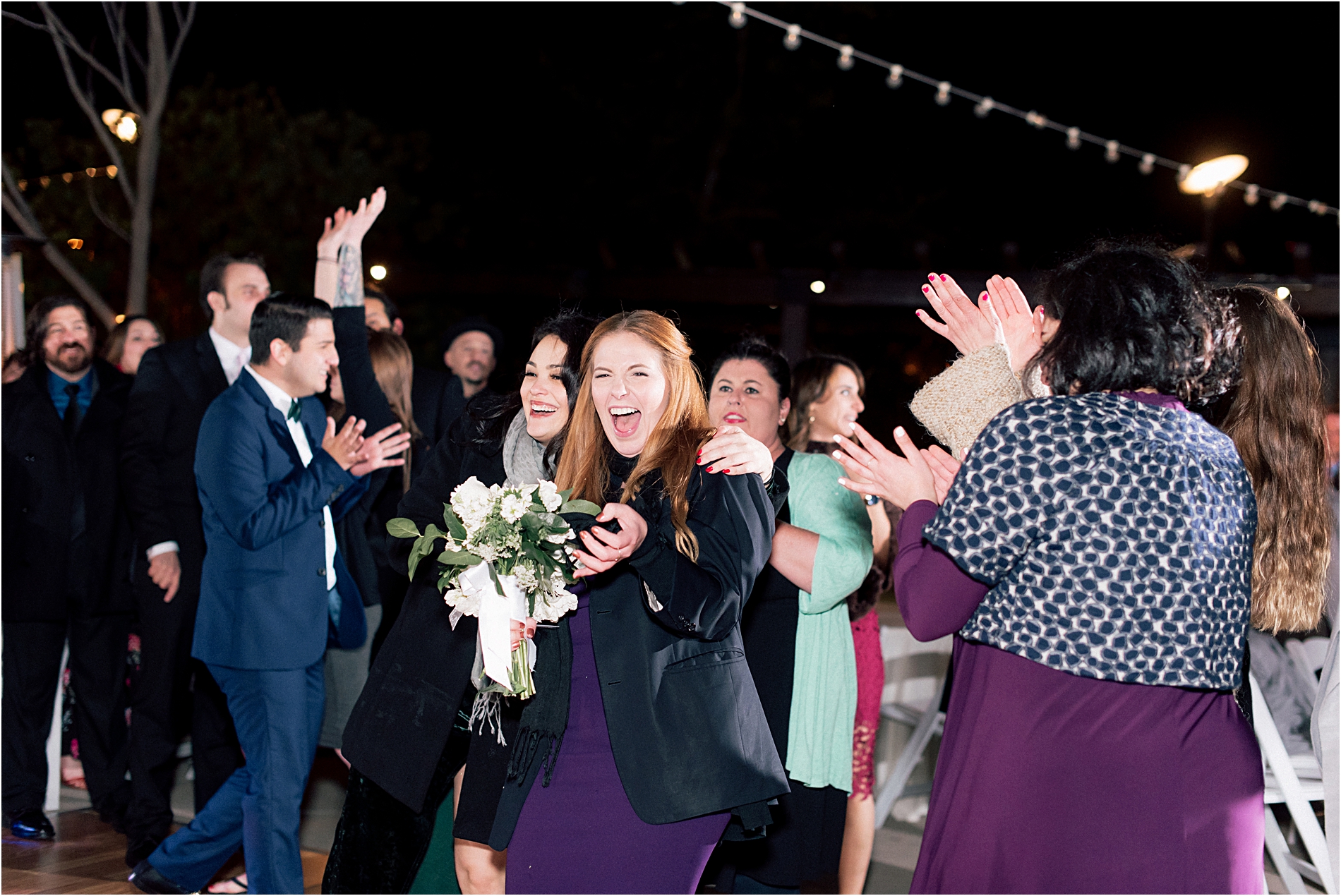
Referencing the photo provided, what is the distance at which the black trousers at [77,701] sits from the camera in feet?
13.9

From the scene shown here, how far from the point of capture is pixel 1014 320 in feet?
7.30

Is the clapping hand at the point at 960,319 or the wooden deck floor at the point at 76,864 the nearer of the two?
the clapping hand at the point at 960,319

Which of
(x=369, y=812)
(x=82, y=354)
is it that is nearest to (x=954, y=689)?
(x=369, y=812)

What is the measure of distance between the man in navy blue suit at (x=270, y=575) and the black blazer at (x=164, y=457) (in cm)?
72

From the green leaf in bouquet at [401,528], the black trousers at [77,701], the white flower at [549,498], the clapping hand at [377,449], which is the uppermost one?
the clapping hand at [377,449]

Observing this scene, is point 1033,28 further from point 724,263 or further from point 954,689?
point 954,689

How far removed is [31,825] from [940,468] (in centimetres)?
364

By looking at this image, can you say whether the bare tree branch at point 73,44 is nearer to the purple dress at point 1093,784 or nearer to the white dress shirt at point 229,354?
the white dress shirt at point 229,354

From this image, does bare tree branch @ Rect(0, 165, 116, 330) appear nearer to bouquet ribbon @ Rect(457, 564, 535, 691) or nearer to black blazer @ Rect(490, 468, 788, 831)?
bouquet ribbon @ Rect(457, 564, 535, 691)

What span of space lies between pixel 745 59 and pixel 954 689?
48.8ft

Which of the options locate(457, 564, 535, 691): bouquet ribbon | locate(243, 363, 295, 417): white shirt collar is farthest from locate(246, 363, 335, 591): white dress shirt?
locate(457, 564, 535, 691): bouquet ribbon

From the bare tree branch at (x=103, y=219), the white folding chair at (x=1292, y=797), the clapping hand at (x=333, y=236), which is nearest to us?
the white folding chair at (x=1292, y=797)

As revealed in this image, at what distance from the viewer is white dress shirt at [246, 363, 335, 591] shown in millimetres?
3350

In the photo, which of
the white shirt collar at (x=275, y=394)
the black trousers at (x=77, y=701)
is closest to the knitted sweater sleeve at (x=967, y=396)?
the white shirt collar at (x=275, y=394)
